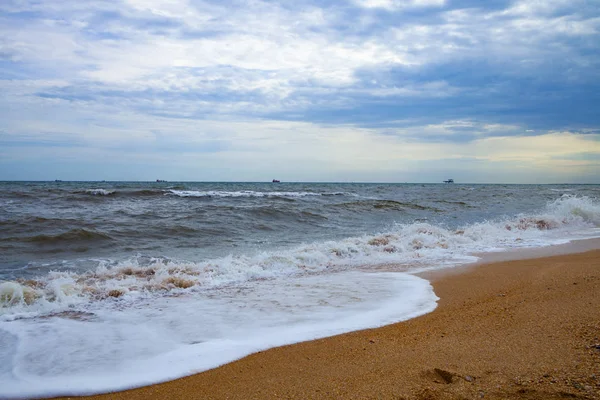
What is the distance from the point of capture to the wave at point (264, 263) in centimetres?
533

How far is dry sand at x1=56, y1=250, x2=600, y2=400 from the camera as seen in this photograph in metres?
2.52

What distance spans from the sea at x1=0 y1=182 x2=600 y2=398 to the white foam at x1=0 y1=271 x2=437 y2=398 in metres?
0.01

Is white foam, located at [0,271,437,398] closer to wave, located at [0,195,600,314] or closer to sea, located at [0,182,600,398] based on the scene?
sea, located at [0,182,600,398]

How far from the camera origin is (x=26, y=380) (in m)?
2.95

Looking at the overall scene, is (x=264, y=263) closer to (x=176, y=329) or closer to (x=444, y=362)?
(x=176, y=329)

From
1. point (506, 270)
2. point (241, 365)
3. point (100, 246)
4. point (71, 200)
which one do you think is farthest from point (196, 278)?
point (71, 200)

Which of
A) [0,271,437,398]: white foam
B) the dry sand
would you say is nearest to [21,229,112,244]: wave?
[0,271,437,398]: white foam

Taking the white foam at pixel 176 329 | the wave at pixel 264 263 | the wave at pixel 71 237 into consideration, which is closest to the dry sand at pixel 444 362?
the white foam at pixel 176 329

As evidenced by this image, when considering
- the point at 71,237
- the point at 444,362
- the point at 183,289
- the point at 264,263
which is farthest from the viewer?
the point at 71,237

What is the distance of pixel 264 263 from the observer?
737cm

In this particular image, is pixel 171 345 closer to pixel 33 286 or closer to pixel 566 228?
pixel 33 286

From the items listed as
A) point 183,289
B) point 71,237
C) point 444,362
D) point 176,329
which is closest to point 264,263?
point 183,289

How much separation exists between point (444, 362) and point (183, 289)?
12.6ft

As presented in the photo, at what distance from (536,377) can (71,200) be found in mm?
21418
